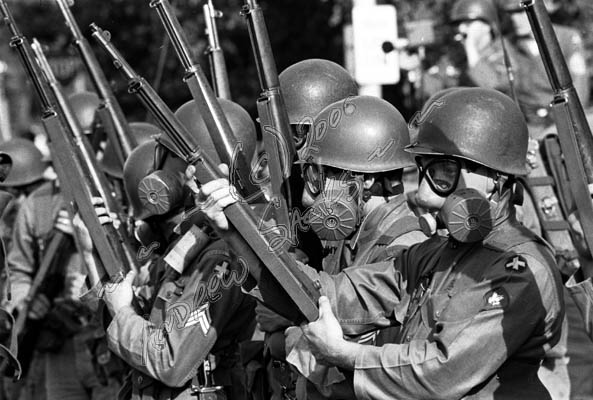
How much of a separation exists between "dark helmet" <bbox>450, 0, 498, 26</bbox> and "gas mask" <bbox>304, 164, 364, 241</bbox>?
5.73 meters

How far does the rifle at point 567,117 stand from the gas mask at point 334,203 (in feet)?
3.21

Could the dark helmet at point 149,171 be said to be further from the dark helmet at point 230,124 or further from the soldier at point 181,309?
the dark helmet at point 230,124

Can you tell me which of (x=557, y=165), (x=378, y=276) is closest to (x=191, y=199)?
(x=378, y=276)

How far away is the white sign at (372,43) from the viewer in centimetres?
1114

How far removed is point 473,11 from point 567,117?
641 centimetres

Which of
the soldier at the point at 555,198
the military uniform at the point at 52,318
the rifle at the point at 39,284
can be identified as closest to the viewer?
the soldier at the point at 555,198

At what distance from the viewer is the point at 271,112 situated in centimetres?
570

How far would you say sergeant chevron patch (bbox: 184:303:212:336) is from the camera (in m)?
5.59

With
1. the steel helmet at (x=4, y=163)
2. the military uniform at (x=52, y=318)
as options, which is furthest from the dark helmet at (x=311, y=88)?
the military uniform at (x=52, y=318)

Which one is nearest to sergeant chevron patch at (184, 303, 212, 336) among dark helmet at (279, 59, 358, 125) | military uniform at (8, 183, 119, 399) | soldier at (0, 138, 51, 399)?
dark helmet at (279, 59, 358, 125)

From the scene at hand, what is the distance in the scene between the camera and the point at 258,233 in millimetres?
4668

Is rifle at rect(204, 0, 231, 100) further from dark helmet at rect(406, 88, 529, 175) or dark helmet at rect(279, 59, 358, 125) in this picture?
dark helmet at rect(406, 88, 529, 175)

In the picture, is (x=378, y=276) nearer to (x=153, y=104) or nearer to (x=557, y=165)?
(x=153, y=104)

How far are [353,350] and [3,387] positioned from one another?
6.27m
